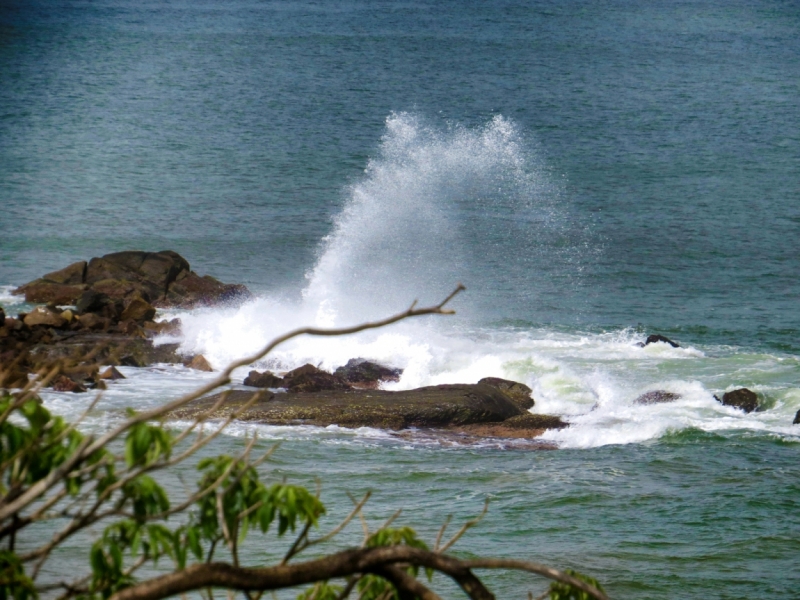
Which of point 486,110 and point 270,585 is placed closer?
point 270,585

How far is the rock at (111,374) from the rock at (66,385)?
41.4 inches

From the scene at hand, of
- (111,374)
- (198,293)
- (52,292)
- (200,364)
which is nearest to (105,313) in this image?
(200,364)

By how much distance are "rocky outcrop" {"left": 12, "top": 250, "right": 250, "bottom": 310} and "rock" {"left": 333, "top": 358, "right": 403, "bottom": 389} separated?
7.52 meters

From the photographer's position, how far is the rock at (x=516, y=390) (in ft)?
72.1

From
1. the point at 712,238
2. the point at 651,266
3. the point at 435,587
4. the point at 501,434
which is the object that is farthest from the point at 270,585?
the point at 712,238

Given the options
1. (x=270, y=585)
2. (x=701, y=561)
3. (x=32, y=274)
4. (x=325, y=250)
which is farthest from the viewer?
(x=325, y=250)

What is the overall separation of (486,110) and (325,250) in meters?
30.3

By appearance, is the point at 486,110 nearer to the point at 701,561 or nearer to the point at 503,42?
the point at 503,42

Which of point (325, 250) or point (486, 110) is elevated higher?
point (486, 110)

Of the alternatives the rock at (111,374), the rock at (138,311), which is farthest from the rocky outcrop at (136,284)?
the rock at (111,374)

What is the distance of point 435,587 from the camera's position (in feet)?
41.9

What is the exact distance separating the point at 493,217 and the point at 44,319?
26028 millimetres

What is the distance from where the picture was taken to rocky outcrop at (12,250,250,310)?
30391 mm

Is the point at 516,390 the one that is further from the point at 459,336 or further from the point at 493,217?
the point at 493,217
